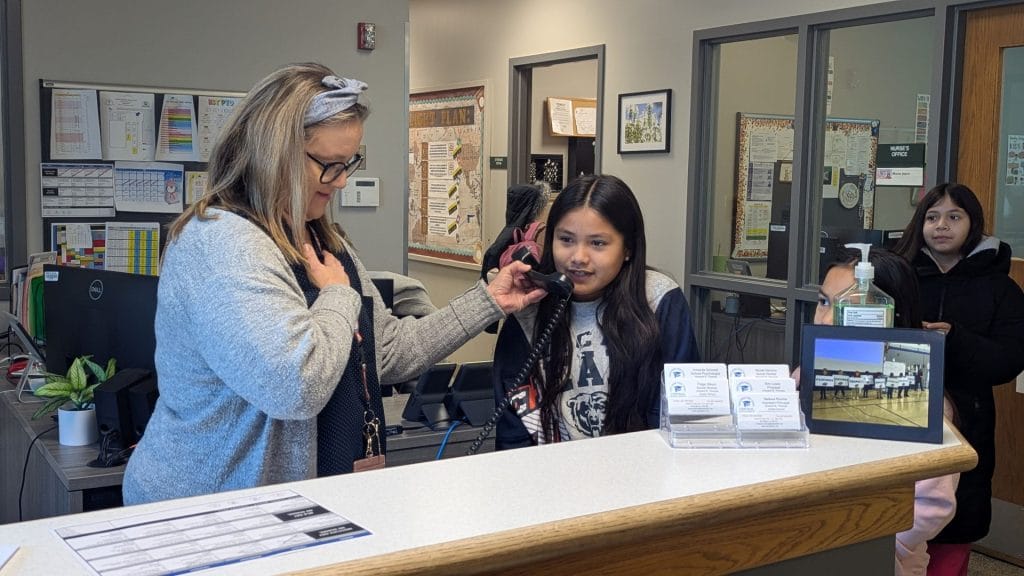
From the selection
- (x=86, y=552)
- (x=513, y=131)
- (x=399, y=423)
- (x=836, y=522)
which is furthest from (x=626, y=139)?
(x=86, y=552)

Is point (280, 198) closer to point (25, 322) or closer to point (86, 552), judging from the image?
point (86, 552)

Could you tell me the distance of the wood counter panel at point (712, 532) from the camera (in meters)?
1.16

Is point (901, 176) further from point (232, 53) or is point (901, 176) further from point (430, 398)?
point (232, 53)

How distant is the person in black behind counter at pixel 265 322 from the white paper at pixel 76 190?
304cm

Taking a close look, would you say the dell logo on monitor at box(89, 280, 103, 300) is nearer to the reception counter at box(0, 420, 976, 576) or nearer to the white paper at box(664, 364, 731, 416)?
the reception counter at box(0, 420, 976, 576)

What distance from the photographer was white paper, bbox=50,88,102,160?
435 centimetres

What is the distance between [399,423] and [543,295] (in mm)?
1070

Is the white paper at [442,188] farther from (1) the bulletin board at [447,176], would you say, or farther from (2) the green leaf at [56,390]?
(2) the green leaf at [56,390]

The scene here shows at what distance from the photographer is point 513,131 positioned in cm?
707

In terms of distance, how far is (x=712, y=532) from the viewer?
1.41m

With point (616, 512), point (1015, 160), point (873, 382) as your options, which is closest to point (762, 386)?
point (873, 382)

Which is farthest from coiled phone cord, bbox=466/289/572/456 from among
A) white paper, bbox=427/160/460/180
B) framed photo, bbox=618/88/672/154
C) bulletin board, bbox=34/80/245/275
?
white paper, bbox=427/160/460/180

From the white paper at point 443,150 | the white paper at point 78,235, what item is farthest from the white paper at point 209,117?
the white paper at point 443,150

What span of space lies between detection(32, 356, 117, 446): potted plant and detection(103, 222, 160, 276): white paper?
1.78m
